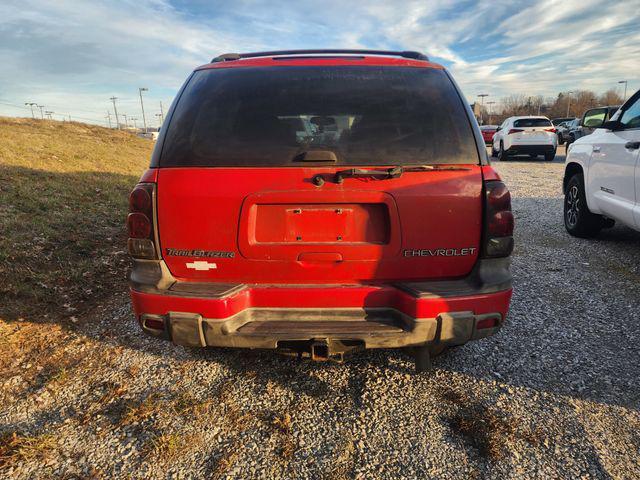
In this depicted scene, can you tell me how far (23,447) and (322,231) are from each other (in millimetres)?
1862

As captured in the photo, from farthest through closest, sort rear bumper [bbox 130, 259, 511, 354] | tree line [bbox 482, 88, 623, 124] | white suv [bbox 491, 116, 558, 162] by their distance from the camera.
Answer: tree line [bbox 482, 88, 623, 124], white suv [bbox 491, 116, 558, 162], rear bumper [bbox 130, 259, 511, 354]

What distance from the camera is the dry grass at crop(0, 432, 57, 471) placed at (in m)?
2.07

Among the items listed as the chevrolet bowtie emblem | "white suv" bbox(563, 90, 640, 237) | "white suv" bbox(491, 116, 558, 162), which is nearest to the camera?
the chevrolet bowtie emblem

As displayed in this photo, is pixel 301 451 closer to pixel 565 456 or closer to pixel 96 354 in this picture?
pixel 565 456

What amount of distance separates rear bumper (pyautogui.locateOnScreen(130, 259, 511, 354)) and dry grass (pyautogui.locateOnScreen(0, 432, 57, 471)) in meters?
0.74

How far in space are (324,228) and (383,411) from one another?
114cm

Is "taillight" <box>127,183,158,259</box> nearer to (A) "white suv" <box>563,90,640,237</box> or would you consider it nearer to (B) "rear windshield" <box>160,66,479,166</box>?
(B) "rear windshield" <box>160,66,479,166</box>

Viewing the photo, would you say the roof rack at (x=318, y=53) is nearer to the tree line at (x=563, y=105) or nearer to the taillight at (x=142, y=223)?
the taillight at (x=142, y=223)

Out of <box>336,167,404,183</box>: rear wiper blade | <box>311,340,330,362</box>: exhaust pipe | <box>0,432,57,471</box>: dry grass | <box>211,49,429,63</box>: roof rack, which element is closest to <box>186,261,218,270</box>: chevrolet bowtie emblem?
<box>311,340,330,362</box>: exhaust pipe

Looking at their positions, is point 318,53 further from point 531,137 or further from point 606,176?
point 531,137

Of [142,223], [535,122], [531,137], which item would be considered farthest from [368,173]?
[535,122]

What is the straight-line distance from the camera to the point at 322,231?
7.31 ft

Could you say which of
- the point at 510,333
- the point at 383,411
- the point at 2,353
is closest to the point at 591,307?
the point at 510,333

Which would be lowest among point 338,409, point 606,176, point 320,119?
point 338,409
